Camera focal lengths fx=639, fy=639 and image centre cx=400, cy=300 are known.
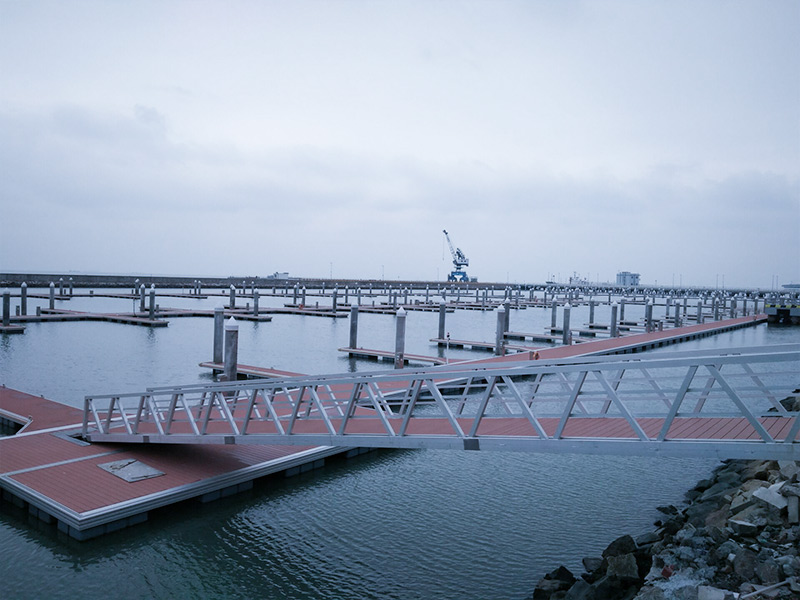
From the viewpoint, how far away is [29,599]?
25.5ft

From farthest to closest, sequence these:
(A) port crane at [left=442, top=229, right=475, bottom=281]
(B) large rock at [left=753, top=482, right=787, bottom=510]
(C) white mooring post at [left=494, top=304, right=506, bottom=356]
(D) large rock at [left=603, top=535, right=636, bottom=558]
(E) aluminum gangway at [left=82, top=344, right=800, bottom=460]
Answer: (A) port crane at [left=442, top=229, right=475, bottom=281] < (C) white mooring post at [left=494, top=304, right=506, bottom=356] < (D) large rock at [left=603, top=535, right=636, bottom=558] < (B) large rock at [left=753, top=482, right=787, bottom=510] < (E) aluminum gangway at [left=82, top=344, right=800, bottom=460]

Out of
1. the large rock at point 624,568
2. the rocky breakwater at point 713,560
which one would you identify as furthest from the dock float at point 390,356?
the large rock at point 624,568

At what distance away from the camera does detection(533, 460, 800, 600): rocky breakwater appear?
650 cm

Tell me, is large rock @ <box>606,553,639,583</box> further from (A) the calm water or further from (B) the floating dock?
(B) the floating dock

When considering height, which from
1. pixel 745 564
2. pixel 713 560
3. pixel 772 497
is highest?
pixel 772 497

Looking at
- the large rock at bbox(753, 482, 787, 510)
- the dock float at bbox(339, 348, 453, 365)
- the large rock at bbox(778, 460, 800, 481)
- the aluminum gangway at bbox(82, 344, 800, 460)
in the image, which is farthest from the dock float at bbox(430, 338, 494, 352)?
the large rock at bbox(753, 482, 787, 510)

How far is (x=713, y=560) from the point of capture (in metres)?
7.27

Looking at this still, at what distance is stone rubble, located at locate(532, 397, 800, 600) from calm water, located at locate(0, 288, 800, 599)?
2.88ft

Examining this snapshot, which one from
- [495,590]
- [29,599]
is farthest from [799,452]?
[29,599]

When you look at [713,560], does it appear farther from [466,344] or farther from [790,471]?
[466,344]

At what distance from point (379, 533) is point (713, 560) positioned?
4626 millimetres

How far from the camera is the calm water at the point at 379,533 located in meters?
8.27

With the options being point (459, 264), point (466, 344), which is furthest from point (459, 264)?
point (466, 344)

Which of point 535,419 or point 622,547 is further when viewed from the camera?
point 622,547
